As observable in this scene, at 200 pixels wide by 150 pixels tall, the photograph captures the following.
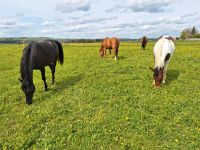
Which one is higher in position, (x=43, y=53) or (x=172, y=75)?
(x=43, y=53)

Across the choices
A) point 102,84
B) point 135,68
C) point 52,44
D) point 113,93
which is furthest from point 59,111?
point 135,68

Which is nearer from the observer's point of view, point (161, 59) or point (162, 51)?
point (161, 59)

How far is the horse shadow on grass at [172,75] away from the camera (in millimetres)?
14847

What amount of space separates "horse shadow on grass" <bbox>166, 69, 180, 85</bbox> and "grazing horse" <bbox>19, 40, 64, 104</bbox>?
6550mm

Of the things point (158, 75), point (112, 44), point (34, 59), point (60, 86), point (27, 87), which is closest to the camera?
point (27, 87)

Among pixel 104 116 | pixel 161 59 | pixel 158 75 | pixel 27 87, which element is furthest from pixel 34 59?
pixel 161 59

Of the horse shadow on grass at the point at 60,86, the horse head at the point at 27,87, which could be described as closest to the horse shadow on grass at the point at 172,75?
the horse shadow on grass at the point at 60,86

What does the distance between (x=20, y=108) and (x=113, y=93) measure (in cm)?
414

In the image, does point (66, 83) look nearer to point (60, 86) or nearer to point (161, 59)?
point (60, 86)

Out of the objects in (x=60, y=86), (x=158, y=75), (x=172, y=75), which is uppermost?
(x=158, y=75)

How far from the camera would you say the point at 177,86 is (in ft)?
43.9

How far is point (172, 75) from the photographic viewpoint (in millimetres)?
16406

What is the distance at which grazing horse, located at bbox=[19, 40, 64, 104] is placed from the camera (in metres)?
11.0

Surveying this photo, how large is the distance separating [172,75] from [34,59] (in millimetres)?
8669
